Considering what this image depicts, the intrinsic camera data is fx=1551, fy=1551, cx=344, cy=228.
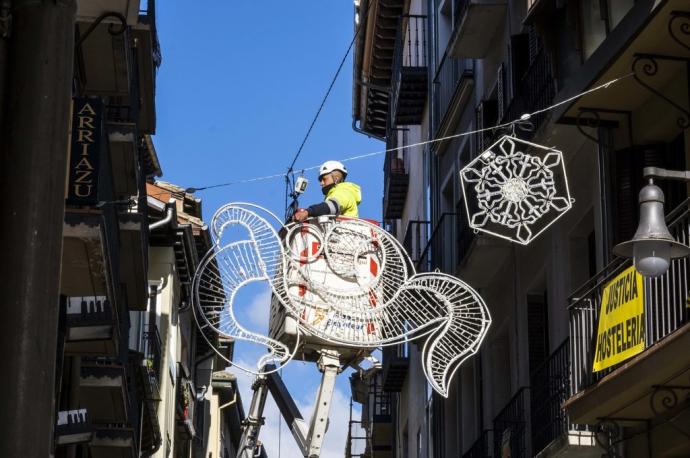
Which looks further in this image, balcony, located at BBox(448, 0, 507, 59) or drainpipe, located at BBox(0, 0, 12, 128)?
balcony, located at BBox(448, 0, 507, 59)

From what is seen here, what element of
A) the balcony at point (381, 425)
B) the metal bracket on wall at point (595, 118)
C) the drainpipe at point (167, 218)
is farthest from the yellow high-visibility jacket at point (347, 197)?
the balcony at point (381, 425)

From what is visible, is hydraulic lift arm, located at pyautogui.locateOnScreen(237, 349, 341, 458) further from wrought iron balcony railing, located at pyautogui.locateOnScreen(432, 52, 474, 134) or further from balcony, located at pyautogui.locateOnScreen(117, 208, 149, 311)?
wrought iron balcony railing, located at pyautogui.locateOnScreen(432, 52, 474, 134)

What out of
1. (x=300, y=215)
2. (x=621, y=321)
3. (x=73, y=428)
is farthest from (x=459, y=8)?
(x=621, y=321)

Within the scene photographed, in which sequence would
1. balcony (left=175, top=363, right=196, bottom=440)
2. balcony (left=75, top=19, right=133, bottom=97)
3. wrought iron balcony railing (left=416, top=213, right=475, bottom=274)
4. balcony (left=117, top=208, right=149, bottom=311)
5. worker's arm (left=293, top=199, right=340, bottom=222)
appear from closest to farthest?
worker's arm (left=293, top=199, right=340, bottom=222), balcony (left=75, top=19, right=133, bottom=97), wrought iron balcony railing (left=416, top=213, right=475, bottom=274), balcony (left=117, top=208, right=149, bottom=311), balcony (left=175, top=363, right=196, bottom=440)

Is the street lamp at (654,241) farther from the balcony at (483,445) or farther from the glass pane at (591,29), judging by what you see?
the balcony at (483,445)

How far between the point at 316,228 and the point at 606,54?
11.8 ft

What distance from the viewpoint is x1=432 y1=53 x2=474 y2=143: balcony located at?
73.9 feet

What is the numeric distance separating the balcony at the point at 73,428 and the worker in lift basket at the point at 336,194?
3953 mm

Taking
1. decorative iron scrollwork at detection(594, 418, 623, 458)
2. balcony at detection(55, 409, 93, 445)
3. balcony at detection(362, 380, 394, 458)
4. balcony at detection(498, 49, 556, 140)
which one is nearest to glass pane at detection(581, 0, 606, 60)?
balcony at detection(498, 49, 556, 140)

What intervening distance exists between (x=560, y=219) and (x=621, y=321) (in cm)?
490

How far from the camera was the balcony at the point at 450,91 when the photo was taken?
22531 mm

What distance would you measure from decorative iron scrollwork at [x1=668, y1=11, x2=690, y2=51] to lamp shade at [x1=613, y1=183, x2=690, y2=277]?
2935 mm

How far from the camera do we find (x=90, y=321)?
664 inches

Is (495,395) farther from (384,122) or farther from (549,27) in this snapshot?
(384,122)
